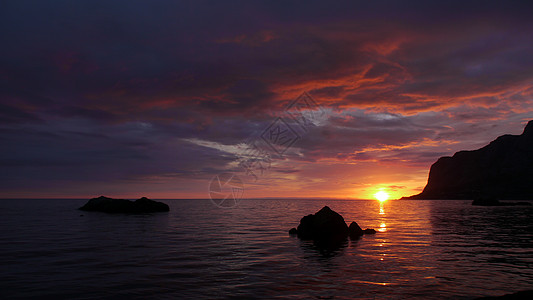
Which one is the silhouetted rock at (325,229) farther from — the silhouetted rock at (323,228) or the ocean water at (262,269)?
the ocean water at (262,269)

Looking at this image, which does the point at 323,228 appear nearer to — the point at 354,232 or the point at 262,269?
the point at 354,232

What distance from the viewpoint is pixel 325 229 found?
31.5 meters

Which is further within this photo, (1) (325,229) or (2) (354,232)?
(2) (354,232)

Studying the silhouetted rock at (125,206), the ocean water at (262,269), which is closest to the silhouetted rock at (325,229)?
the ocean water at (262,269)

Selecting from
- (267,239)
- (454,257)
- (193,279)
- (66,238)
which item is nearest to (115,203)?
(66,238)

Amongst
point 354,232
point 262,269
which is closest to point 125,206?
point 354,232

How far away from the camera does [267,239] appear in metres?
29.7

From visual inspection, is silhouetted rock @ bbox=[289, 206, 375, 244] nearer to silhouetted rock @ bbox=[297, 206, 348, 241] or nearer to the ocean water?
silhouetted rock @ bbox=[297, 206, 348, 241]

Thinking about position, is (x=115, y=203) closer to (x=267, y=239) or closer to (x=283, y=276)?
(x=267, y=239)

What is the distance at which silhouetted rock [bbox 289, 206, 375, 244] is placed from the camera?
103ft

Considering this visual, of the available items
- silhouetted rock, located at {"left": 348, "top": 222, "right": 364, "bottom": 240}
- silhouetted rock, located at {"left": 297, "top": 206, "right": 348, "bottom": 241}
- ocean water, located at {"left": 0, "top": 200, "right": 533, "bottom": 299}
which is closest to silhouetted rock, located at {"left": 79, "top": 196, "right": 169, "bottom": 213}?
ocean water, located at {"left": 0, "top": 200, "right": 533, "bottom": 299}

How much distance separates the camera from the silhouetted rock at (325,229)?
31.2 metres

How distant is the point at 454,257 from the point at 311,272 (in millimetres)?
11207

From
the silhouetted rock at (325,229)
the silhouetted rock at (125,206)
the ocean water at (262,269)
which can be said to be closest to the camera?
the ocean water at (262,269)
